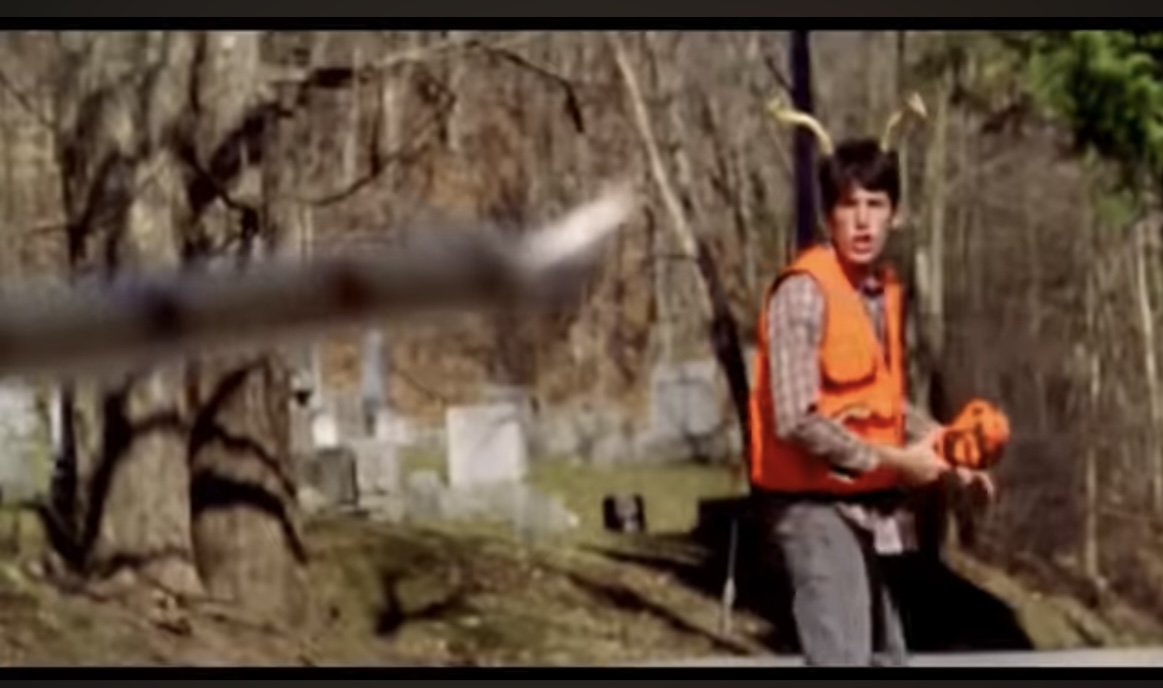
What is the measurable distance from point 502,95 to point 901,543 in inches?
39.2

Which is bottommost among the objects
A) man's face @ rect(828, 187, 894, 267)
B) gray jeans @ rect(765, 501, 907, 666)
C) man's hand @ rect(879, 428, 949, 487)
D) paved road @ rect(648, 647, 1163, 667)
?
paved road @ rect(648, 647, 1163, 667)

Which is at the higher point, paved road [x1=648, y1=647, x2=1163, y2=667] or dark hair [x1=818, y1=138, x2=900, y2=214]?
dark hair [x1=818, y1=138, x2=900, y2=214]

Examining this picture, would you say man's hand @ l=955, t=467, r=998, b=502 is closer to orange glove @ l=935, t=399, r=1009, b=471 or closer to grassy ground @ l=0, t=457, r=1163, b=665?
orange glove @ l=935, t=399, r=1009, b=471

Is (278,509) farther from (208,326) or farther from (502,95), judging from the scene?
(502,95)

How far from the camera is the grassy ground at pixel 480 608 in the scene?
356 cm

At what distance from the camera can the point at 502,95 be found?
3.57 meters

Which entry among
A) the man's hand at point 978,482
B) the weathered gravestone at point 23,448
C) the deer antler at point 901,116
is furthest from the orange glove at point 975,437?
the weathered gravestone at point 23,448

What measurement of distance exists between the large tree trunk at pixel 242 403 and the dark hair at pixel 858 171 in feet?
2.92

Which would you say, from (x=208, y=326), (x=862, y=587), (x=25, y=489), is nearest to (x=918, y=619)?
(x=862, y=587)

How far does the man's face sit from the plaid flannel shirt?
5cm

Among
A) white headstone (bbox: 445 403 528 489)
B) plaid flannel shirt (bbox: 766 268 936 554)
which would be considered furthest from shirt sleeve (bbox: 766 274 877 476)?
white headstone (bbox: 445 403 528 489)

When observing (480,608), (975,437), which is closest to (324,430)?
(480,608)

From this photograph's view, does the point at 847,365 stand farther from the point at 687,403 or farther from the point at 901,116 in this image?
the point at 901,116

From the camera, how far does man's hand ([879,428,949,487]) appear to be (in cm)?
354
